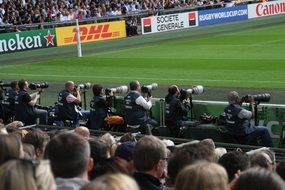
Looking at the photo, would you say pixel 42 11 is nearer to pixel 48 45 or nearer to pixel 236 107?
pixel 48 45

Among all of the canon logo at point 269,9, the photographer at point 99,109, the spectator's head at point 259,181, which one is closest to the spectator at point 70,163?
the spectator's head at point 259,181

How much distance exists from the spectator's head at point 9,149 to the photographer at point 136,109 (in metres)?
8.51

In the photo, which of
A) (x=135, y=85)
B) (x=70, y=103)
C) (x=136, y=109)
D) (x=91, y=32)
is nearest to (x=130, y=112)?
(x=136, y=109)

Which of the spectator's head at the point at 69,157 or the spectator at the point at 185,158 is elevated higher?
the spectator's head at the point at 69,157

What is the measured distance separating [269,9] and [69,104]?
3471 cm

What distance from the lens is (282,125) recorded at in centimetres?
1253

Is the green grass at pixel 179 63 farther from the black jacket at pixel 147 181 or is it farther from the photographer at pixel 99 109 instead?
the black jacket at pixel 147 181

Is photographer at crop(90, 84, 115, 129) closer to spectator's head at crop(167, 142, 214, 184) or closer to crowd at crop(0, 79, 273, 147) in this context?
crowd at crop(0, 79, 273, 147)

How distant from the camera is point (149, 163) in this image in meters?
5.39

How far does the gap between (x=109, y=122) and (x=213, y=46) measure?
1891cm

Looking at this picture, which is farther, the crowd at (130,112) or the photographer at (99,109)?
the photographer at (99,109)

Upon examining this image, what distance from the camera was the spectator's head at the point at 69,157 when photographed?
482 centimetres

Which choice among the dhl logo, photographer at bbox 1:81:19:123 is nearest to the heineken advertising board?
the dhl logo

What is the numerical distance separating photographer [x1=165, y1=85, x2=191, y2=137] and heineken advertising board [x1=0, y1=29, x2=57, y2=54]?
20.4 meters
